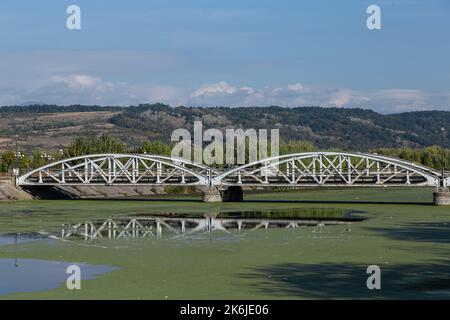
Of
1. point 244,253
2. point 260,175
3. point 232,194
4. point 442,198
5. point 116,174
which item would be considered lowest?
point 232,194

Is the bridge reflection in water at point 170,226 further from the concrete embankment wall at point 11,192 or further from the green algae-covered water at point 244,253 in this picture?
the concrete embankment wall at point 11,192

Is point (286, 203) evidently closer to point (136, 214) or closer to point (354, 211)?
point (354, 211)

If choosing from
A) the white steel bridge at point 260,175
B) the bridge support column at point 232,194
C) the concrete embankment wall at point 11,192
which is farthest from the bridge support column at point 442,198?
the concrete embankment wall at point 11,192

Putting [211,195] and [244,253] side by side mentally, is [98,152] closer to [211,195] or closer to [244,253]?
[211,195]

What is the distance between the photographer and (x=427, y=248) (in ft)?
116

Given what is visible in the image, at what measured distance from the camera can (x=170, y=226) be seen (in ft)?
162

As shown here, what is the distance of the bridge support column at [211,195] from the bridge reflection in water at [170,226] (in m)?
18.6

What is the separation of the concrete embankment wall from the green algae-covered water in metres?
21.9

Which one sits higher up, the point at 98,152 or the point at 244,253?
the point at 98,152

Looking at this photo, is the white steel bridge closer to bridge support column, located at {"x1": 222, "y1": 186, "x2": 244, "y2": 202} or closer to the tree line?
bridge support column, located at {"x1": 222, "y1": 186, "x2": 244, "y2": 202}

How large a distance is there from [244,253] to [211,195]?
41.8 m

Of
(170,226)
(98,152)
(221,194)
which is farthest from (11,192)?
(98,152)
